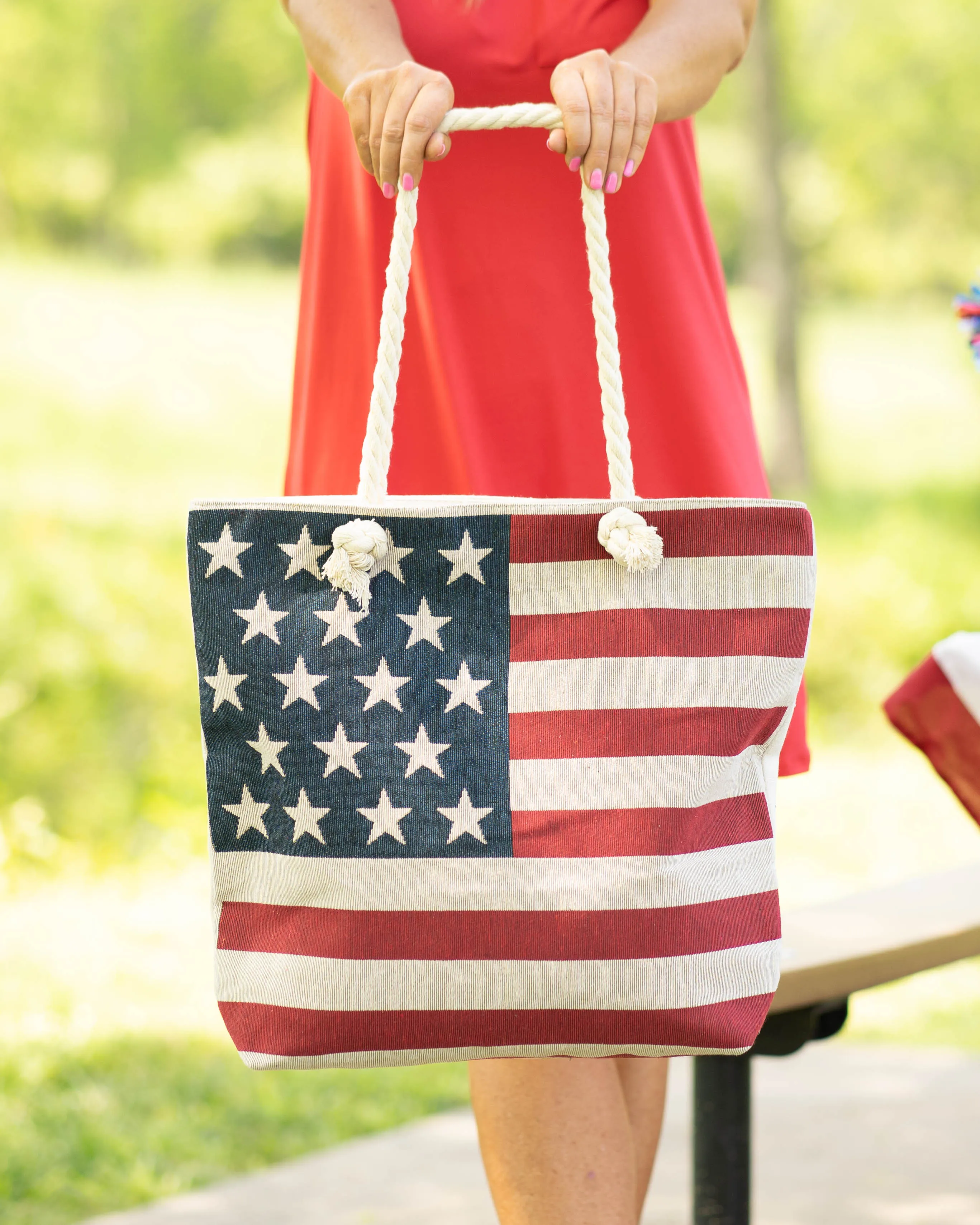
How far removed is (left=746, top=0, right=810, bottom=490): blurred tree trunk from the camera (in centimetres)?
855

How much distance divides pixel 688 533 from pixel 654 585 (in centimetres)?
5

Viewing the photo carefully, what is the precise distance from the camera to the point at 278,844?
3.83 ft

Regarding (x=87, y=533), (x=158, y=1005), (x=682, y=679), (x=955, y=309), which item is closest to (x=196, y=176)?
(x=87, y=533)

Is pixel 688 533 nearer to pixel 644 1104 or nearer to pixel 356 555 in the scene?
pixel 356 555

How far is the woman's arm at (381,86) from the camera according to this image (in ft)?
3.92

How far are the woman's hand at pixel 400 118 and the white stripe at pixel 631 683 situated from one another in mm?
428

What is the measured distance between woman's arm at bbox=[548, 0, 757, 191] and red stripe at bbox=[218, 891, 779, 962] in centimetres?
61

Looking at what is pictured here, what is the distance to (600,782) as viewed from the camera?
1.15 metres

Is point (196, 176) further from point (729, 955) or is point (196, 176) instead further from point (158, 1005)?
point (729, 955)

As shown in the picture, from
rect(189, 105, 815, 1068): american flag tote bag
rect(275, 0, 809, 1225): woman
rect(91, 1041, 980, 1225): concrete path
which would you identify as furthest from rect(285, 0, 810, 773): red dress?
rect(91, 1041, 980, 1225): concrete path

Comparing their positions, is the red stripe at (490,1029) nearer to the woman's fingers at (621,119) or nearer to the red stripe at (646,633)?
the red stripe at (646,633)

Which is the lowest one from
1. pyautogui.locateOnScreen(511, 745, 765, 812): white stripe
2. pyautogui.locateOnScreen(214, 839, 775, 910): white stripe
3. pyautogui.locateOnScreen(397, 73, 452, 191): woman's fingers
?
pyautogui.locateOnScreen(214, 839, 775, 910): white stripe

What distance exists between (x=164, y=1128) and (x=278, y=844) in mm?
1896

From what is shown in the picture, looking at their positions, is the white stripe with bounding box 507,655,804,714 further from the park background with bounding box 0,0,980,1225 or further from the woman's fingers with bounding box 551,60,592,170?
the park background with bounding box 0,0,980,1225
